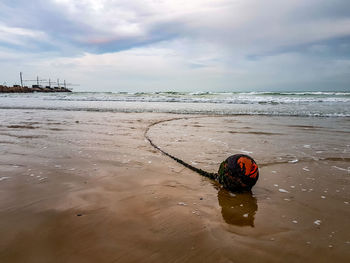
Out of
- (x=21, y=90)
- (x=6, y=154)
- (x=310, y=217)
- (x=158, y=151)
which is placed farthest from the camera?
(x=21, y=90)

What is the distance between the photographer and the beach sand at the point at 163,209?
1752mm

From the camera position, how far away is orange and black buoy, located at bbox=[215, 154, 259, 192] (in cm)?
272

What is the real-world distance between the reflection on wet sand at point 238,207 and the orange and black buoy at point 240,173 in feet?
0.29

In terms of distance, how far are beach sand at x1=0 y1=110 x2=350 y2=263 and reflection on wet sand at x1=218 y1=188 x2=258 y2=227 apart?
0.01 meters

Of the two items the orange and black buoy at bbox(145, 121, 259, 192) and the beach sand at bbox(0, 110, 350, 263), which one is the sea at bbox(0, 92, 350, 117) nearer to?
the beach sand at bbox(0, 110, 350, 263)

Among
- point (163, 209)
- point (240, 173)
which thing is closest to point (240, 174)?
point (240, 173)

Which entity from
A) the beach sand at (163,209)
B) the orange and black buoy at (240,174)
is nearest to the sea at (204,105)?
the beach sand at (163,209)

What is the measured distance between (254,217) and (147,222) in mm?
1000

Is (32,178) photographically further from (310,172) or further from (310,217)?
(310,172)

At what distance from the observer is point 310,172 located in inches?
139

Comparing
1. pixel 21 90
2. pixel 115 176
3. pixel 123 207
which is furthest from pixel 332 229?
pixel 21 90

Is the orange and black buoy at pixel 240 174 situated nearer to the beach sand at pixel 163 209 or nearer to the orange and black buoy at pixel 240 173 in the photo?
the orange and black buoy at pixel 240 173

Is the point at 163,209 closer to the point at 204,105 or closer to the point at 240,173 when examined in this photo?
the point at 240,173

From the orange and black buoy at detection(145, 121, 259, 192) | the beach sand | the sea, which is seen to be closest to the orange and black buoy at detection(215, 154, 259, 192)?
the orange and black buoy at detection(145, 121, 259, 192)
